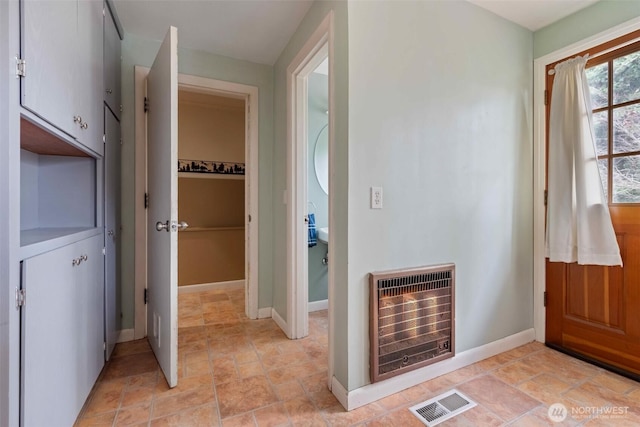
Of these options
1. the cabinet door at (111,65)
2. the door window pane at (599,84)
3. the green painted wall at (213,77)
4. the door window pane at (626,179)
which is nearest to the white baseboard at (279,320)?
the green painted wall at (213,77)

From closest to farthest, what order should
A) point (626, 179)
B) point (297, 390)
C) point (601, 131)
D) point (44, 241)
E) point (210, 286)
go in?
point (44, 241) → point (297, 390) → point (626, 179) → point (601, 131) → point (210, 286)

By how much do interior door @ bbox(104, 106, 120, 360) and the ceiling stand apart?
721mm

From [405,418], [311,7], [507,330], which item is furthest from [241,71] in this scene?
[507,330]

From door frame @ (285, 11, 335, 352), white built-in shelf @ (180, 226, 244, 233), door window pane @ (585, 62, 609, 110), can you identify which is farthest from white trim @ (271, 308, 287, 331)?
door window pane @ (585, 62, 609, 110)

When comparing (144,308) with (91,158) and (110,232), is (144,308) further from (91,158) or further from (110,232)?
(91,158)

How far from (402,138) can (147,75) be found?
1.97 m

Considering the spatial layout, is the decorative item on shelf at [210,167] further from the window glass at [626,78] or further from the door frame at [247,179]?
the window glass at [626,78]

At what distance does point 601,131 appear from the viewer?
1910mm

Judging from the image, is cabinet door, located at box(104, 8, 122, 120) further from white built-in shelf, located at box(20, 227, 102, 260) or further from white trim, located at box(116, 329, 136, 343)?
white trim, located at box(116, 329, 136, 343)

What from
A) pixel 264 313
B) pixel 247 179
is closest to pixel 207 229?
pixel 247 179

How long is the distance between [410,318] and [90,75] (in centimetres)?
213

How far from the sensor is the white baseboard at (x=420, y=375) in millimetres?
1509

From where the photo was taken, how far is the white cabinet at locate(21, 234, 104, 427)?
0.94m

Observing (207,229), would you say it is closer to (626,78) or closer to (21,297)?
(21,297)
